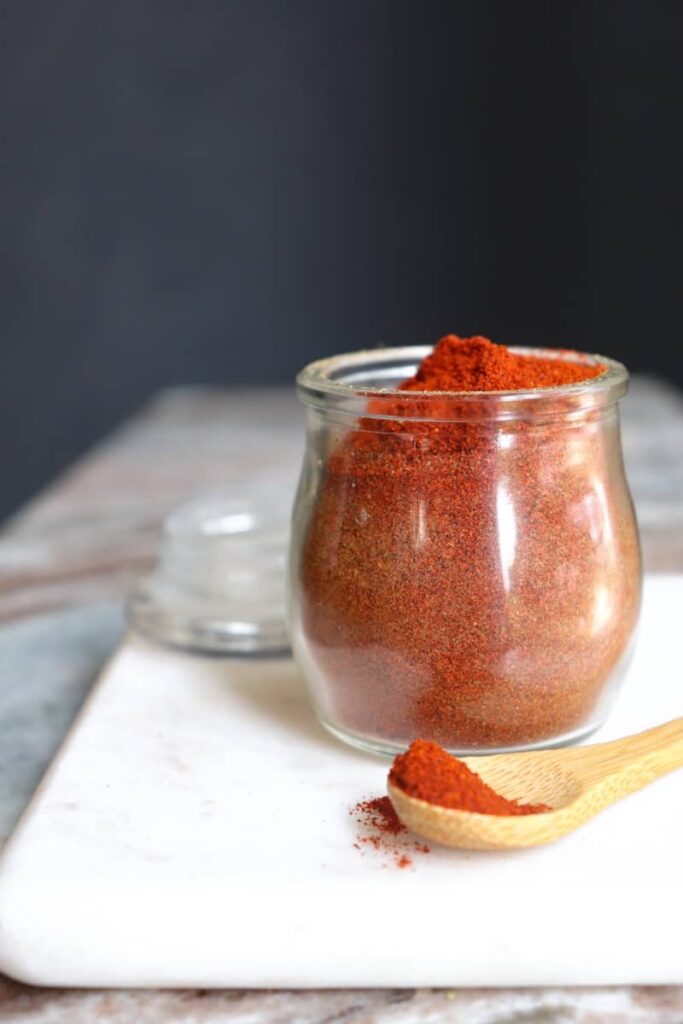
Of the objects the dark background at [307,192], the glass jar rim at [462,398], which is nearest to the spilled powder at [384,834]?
the glass jar rim at [462,398]

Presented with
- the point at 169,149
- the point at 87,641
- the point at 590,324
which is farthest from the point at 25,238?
the point at 87,641

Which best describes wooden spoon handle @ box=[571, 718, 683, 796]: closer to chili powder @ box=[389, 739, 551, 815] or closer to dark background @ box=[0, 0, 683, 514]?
chili powder @ box=[389, 739, 551, 815]

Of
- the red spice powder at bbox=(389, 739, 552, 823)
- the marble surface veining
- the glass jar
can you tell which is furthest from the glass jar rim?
the marble surface veining

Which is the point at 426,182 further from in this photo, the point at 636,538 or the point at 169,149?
the point at 636,538

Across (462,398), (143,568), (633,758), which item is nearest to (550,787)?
(633,758)

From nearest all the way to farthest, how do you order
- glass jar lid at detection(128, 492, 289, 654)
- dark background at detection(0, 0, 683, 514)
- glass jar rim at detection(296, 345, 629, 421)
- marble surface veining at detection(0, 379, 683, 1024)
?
marble surface veining at detection(0, 379, 683, 1024), glass jar rim at detection(296, 345, 629, 421), glass jar lid at detection(128, 492, 289, 654), dark background at detection(0, 0, 683, 514)

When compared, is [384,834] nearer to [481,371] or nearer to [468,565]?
[468,565]
